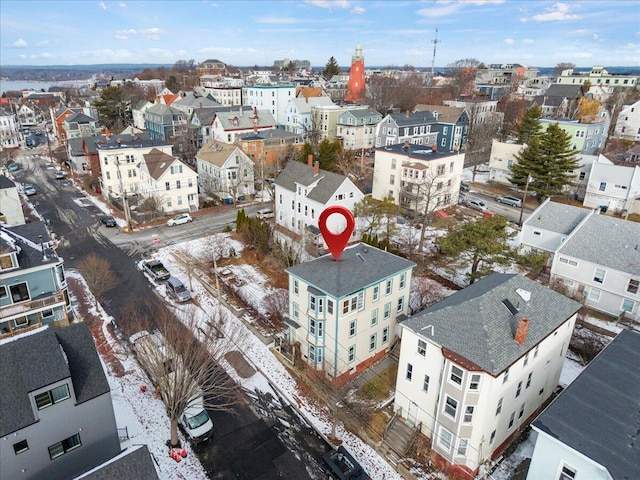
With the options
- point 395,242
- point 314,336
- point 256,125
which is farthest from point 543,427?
point 256,125

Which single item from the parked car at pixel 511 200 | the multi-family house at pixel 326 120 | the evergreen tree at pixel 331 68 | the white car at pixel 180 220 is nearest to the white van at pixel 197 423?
the white car at pixel 180 220

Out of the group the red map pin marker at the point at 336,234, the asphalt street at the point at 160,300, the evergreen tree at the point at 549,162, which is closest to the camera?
the asphalt street at the point at 160,300

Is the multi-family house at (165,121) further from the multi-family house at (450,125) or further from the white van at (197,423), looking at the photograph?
the white van at (197,423)

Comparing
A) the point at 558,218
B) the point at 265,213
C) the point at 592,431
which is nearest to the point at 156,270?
the point at 265,213

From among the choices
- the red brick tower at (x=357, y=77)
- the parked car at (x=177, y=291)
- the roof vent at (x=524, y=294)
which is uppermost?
the red brick tower at (x=357, y=77)

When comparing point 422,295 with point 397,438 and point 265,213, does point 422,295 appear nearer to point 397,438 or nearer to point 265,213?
point 397,438

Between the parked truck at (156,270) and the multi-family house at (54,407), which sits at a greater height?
the multi-family house at (54,407)

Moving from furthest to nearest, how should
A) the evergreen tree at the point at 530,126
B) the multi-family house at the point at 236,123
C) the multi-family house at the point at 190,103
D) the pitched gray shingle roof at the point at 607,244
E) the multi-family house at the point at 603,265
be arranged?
1. the multi-family house at the point at 190,103
2. the multi-family house at the point at 236,123
3. the evergreen tree at the point at 530,126
4. the pitched gray shingle roof at the point at 607,244
5. the multi-family house at the point at 603,265
